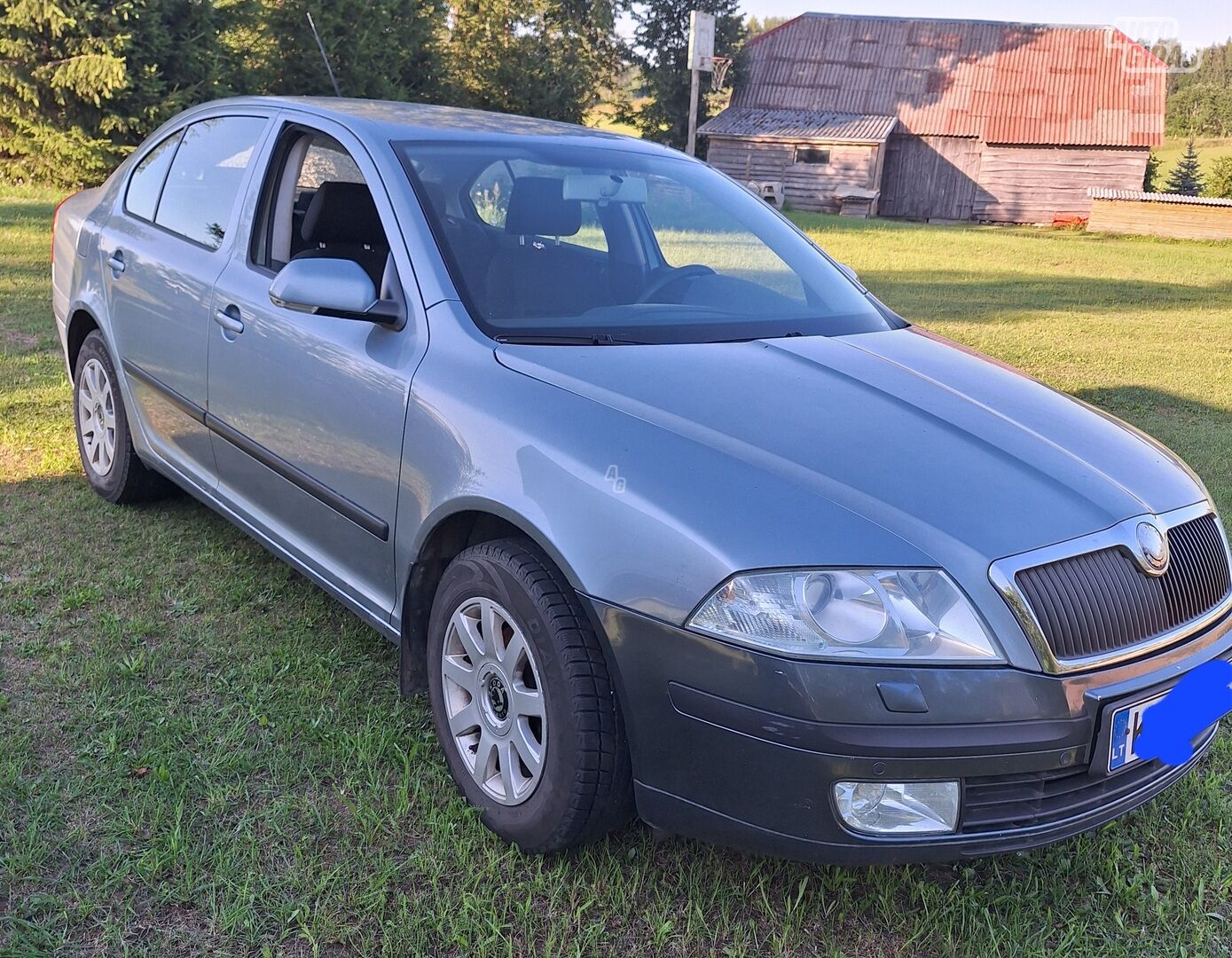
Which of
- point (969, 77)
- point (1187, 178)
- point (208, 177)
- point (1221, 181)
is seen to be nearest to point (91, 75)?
point (208, 177)

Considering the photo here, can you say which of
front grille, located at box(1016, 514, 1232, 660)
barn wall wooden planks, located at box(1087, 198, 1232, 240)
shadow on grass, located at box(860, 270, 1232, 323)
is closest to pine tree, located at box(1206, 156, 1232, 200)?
barn wall wooden planks, located at box(1087, 198, 1232, 240)

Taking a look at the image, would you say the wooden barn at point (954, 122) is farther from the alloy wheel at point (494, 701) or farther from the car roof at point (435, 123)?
the alloy wheel at point (494, 701)

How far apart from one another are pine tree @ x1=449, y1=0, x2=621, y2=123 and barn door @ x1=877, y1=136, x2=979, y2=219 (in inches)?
396

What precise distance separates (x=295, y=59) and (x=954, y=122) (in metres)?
19.9

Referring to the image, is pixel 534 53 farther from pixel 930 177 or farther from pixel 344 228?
pixel 344 228

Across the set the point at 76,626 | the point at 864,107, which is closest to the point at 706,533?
the point at 76,626

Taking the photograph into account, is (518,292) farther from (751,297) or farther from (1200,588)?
(1200,588)

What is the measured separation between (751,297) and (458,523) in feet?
4.04

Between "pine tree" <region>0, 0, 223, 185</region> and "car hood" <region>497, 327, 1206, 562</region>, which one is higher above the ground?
"pine tree" <region>0, 0, 223, 185</region>

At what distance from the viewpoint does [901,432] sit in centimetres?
247

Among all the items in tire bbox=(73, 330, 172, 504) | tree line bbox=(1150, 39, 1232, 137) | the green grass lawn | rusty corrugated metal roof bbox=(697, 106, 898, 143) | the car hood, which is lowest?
the green grass lawn

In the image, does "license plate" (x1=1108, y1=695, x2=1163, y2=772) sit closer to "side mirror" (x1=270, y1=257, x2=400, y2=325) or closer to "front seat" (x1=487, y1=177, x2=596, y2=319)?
"front seat" (x1=487, y1=177, x2=596, y2=319)

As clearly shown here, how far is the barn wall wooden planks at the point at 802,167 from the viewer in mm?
32938

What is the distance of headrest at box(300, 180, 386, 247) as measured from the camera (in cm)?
336
